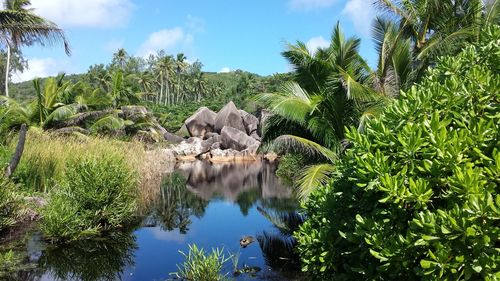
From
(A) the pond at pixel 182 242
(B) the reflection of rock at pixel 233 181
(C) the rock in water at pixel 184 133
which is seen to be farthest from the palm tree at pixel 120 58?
(A) the pond at pixel 182 242

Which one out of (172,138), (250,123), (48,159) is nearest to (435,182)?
(48,159)

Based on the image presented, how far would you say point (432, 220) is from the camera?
109 inches

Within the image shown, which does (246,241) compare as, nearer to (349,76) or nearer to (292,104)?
(292,104)

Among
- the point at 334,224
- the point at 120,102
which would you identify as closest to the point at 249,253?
the point at 334,224

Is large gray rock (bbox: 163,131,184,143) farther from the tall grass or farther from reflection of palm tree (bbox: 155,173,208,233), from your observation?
the tall grass

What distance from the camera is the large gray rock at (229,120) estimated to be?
4191 cm

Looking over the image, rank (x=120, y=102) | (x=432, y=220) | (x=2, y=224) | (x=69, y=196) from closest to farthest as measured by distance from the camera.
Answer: (x=432, y=220) < (x=2, y=224) < (x=69, y=196) < (x=120, y=102)

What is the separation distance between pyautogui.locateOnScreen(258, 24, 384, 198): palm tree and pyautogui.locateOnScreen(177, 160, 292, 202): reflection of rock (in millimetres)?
6795

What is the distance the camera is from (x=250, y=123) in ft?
143

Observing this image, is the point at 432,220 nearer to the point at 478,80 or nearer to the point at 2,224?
the point at 478,80

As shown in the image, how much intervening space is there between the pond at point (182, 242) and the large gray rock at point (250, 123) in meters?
23.1

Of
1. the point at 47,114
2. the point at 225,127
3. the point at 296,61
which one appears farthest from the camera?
the point at 225,127

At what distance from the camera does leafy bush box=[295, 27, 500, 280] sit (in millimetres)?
2672

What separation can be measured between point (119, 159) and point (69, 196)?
1923mm
